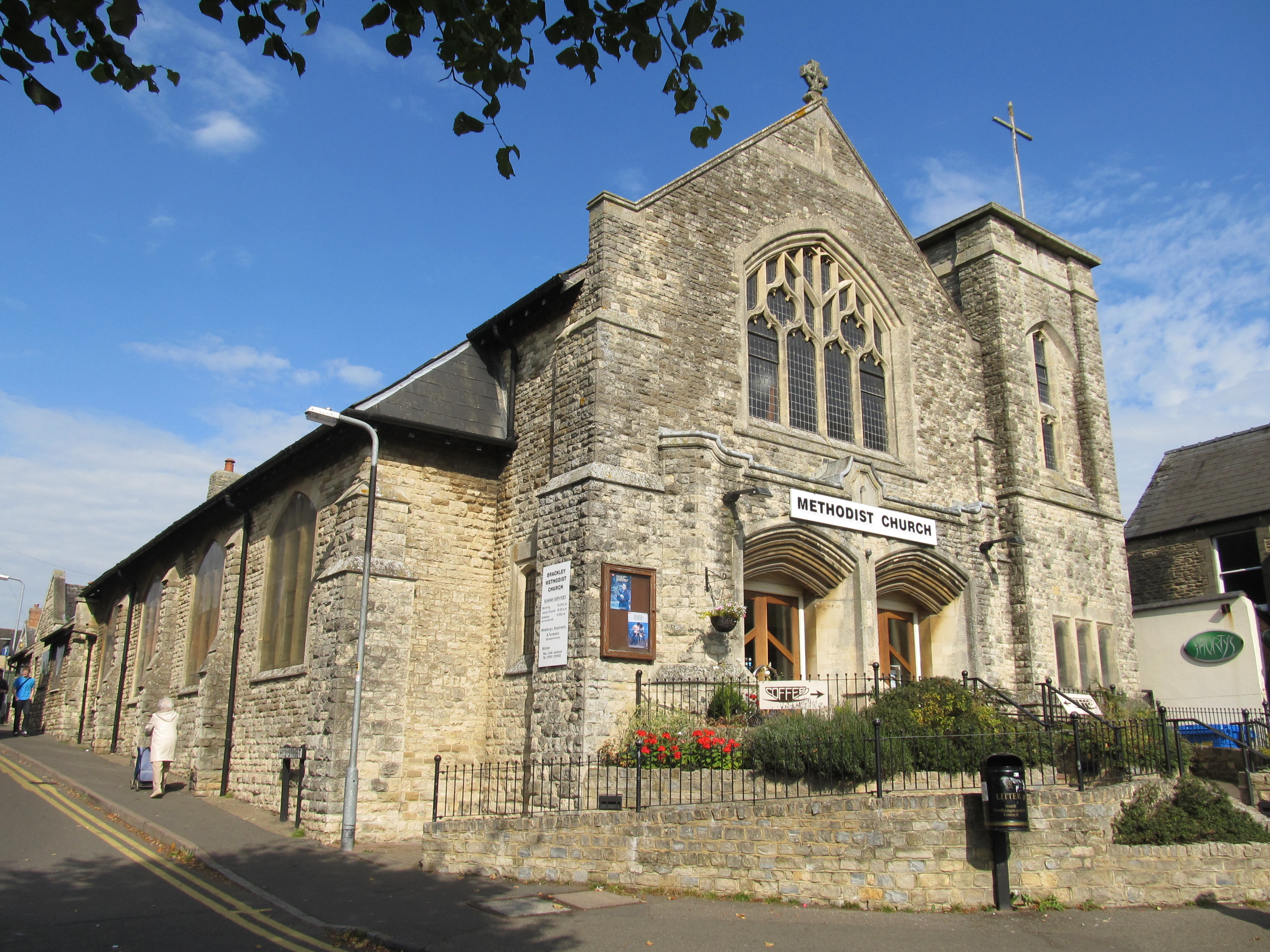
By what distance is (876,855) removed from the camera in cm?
966

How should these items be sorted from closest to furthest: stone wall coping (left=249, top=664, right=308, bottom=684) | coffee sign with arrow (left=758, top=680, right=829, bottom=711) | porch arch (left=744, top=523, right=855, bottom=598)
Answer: coffee sign with arrow (left=758, top=680, right=829, bottom=711) < porch arch (left=744, top=523, right=855, bottom=598) < stone wall coping (left=249, top=664, right=308, bottom=684)

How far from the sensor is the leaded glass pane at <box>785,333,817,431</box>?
17.7 m

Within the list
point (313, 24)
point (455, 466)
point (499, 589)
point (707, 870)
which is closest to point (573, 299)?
point (455, 466)

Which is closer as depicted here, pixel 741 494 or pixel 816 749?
pixel 816 749

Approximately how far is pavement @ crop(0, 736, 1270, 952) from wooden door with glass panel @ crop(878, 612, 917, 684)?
Answer: 8.20 meters

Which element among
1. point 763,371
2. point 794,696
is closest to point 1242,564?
point 763,371

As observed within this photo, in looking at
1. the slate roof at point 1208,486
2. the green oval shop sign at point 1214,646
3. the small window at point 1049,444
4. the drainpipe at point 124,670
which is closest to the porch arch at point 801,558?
the small window at point 1049,444

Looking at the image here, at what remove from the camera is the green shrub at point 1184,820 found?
11.0 meters

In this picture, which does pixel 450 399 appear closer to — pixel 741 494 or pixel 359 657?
pixel 359 657

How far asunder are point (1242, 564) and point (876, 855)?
66.5 feet

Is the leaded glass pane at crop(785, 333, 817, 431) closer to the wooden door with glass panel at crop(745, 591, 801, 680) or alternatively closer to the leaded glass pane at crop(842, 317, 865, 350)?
the leaded glass pane at crop(842, 317, 865, 350)

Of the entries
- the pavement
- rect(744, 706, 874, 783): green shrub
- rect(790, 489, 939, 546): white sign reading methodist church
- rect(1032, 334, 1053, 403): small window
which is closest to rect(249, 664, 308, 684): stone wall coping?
the pavement

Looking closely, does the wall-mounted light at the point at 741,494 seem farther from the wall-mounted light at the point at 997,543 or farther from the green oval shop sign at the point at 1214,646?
the green oval shop sign at the point at 1214,646

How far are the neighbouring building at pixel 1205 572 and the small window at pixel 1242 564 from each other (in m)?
0.02
